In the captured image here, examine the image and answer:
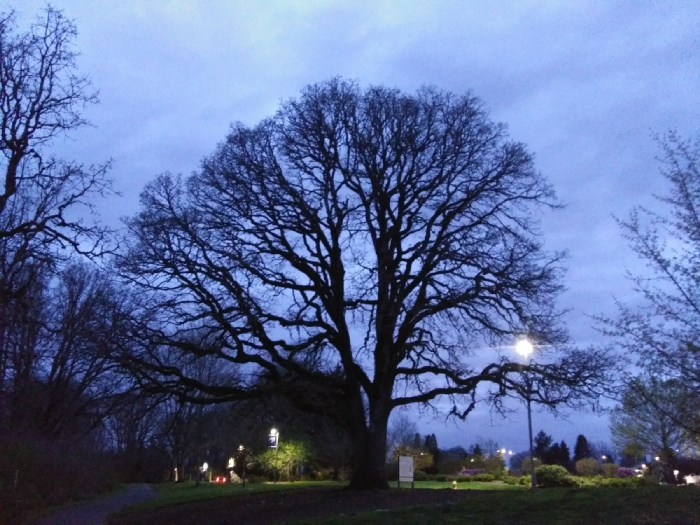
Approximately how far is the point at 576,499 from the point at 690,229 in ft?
25.0

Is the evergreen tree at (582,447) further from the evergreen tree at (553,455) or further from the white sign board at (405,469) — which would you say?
the white sign board at (405,469)

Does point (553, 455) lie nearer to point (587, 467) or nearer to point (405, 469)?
point (587, 467)

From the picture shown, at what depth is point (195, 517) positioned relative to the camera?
71.0 ft

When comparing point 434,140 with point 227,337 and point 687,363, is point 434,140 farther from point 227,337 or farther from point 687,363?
point 687,363

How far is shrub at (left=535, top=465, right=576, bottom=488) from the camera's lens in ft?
103

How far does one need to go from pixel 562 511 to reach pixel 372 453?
1111 centimetres

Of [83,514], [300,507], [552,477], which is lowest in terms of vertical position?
[83,514]

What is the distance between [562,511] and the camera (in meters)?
12.9

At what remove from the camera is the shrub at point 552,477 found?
3128cm

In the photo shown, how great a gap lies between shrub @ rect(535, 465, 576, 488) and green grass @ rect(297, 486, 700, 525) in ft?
49.7

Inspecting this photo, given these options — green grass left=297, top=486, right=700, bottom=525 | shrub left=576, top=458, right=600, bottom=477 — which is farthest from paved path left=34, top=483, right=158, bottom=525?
shrub left=576, top=458, right=600, bottom=477

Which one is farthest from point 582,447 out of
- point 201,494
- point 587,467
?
point 201,494

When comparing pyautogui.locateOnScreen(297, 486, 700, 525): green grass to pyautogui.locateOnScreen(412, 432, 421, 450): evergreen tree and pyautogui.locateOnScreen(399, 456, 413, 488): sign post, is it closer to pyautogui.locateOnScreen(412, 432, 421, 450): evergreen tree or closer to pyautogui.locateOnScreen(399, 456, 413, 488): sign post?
pyautogui.locateOnScreen(399, 456, 413, 488): sign post

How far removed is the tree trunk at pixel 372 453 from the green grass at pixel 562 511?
6992 millimetres
